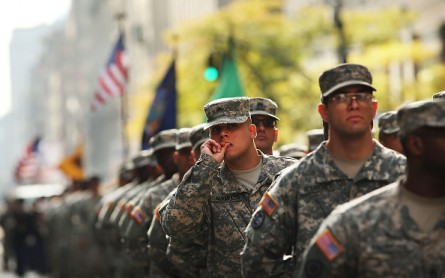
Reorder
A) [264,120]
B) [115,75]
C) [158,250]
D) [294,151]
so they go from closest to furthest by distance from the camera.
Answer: [264,120]
[158,250]
[294,151]
[115,75]

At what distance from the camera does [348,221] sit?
17.1 feet

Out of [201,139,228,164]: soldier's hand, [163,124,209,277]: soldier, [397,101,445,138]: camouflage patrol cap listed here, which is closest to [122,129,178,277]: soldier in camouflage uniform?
[163,124,209,277]: soldier

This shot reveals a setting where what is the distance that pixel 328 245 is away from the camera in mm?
5242

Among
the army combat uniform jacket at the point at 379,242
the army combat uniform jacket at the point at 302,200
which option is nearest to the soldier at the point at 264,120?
the army combat uniform jacket at the point at 302,200

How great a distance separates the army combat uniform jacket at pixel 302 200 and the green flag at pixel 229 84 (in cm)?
1242

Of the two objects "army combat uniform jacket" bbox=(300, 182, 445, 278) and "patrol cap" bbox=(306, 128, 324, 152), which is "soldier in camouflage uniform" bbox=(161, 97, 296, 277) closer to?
"army combat uniform jacket" bbox=(300, 182, 445, 278)

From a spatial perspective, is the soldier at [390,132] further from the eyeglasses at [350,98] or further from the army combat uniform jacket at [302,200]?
the eyeglasses at [350,98]

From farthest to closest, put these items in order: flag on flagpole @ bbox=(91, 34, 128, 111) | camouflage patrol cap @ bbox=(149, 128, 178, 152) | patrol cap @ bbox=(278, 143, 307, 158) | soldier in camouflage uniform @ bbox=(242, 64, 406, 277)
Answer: flag on flagpole @ bbox=(91, 34, 128, 111) → camouflage patrol cap @ bbox=(149, 128, 178, 152) → patrol cap @ bbox=(278, 143, 307, 158) → soldier in camouflage uniform @ bbox=(242, 64, 406, 277)

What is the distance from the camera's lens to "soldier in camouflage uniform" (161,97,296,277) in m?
7.70

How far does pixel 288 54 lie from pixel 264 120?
109 feet

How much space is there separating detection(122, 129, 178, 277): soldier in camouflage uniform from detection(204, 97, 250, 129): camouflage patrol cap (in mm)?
3706

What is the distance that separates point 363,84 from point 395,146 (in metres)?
2.91

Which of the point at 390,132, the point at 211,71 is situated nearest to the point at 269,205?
the point at 390,132

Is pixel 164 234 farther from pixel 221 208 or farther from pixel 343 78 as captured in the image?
pixel 343 78
